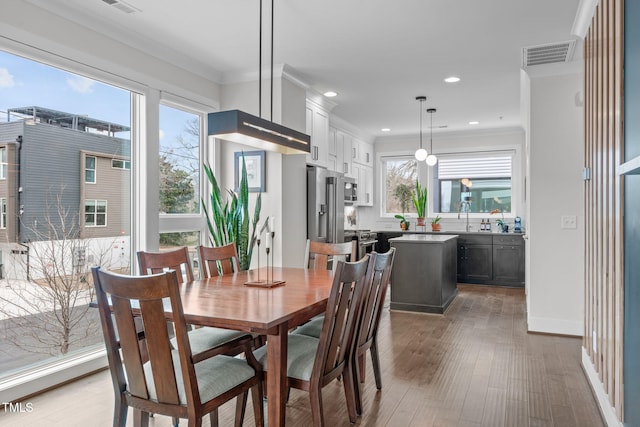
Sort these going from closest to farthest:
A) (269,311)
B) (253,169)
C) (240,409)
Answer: (269,311)
(240,409)
(253,169)

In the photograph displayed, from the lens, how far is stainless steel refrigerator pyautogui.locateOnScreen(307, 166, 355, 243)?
4.86m

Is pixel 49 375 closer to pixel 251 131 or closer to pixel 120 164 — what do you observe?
pixel 120 164

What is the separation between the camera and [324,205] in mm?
5031

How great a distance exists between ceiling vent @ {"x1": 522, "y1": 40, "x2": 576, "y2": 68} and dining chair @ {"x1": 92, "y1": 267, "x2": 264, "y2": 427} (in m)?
3.64

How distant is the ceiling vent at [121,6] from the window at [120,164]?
1.16 metres

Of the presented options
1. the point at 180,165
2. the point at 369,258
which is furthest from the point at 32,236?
the point at 369,258

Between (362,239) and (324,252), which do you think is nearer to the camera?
(324,252)

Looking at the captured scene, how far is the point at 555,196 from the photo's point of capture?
413 centimetres

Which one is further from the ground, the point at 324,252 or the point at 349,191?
the point at 349,191

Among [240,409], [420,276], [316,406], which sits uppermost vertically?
[420,276]

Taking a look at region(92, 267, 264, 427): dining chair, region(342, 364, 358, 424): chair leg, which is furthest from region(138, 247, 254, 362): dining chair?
region(342, 364, 358, 424): chair leg

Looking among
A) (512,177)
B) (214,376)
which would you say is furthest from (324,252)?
(512,177)

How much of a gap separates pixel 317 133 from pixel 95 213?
2853 millimetres

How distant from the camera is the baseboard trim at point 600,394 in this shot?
2263 mm
